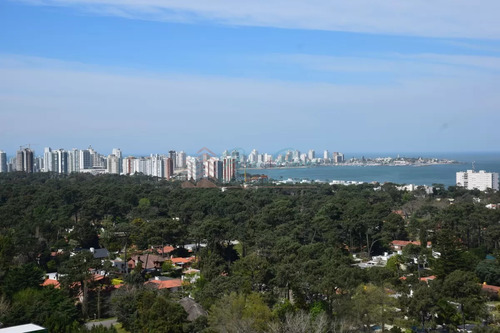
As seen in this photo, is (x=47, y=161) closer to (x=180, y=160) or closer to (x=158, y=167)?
(x=158, y=167)

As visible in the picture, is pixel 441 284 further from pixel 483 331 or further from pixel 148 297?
pixel 148 297

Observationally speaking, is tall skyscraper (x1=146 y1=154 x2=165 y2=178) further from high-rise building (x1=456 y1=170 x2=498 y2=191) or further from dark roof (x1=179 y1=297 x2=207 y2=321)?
dark roof (x1=179 y1=297 x2=207 y2=321)

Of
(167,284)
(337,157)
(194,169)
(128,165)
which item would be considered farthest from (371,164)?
(167,284)

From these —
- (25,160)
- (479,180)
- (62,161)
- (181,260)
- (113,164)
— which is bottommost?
(181,260)

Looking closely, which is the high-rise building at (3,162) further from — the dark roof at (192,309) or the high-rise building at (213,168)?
the dark roof at (192,309)

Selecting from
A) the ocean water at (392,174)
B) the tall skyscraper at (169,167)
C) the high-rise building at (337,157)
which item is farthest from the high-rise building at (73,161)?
the high-rise building at (337,157)

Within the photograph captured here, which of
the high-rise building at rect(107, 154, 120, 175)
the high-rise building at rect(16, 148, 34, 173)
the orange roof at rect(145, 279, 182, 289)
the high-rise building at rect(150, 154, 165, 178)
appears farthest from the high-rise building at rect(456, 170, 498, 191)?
the high-rise building at rect(16, 148, 34, 173)

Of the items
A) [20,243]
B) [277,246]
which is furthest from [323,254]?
[20,243]
